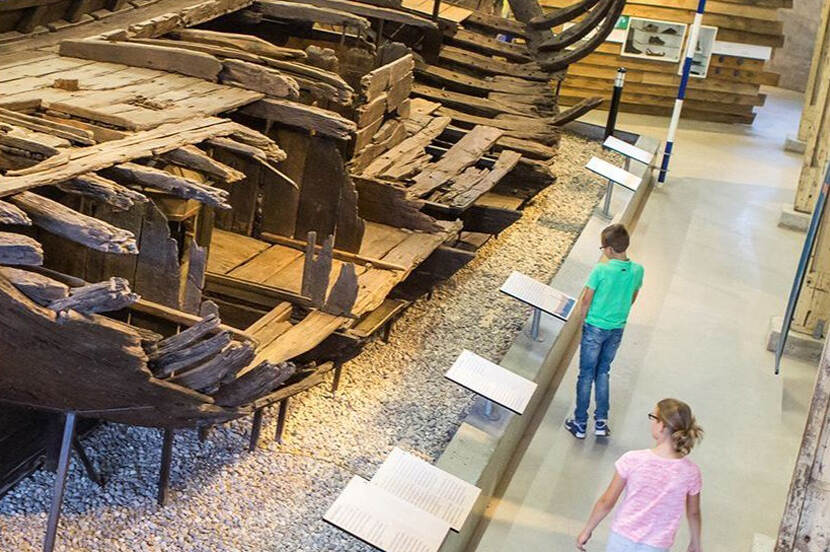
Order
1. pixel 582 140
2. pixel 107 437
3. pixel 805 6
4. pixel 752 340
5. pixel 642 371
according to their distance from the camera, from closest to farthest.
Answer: pixel 107 437 < pixel 642 371 < pixel 752 340 < pixel 582 140 < pixel 805 6

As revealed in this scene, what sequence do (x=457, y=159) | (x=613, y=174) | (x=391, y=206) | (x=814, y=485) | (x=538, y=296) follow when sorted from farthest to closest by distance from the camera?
(x=613, y=174), (x=457, y=159), (x=391, y=206), (x=538, y=296), (x=814, y=485)

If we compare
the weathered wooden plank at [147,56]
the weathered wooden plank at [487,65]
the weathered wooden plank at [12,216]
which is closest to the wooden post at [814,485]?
the weathered wooden plank at [12,216]

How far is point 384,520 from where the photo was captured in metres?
5.79

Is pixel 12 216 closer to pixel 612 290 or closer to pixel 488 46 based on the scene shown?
Result: pixel 612 290

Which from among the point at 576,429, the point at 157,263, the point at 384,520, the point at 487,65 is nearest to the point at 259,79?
the point at 157,263

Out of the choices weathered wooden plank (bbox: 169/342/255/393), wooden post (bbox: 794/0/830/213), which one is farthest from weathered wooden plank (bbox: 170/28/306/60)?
wooden post (bbox: 794/0/830/213)

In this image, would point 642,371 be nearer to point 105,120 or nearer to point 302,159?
point 302,159

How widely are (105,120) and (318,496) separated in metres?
2.49

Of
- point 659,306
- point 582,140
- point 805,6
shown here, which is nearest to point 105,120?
point 659,306

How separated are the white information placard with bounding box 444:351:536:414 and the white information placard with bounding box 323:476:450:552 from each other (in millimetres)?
1462

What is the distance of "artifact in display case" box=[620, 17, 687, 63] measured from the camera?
57.5 feet

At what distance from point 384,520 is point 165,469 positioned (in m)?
1.49

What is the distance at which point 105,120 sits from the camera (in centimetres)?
675

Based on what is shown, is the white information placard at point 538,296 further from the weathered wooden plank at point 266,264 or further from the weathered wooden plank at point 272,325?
the weathered wooden plank at point 272,325
